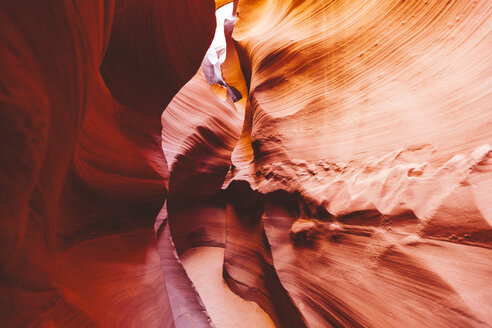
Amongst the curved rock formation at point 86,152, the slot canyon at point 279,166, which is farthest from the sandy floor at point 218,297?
the curved rock formation at point 86,152

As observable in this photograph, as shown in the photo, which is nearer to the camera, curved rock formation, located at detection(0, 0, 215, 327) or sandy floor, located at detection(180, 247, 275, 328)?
curved rock formation, located at detection(0, 0, 215, 327)

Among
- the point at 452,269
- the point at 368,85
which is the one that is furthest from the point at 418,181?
the point at 368,85

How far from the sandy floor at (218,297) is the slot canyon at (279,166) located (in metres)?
0.03

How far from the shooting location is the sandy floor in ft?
7.93

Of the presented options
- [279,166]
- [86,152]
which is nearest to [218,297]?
[279,166]

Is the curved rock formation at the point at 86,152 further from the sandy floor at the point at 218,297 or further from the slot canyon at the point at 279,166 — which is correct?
the sandy floor at the point at 218,297

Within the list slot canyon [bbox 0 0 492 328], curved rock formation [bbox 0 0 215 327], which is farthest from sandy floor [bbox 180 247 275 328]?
curved rock formation [bbox 0 0 215 327]

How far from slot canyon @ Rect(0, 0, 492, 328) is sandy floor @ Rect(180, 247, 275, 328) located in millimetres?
34

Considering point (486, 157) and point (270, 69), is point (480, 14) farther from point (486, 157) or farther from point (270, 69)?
point (270, 69)

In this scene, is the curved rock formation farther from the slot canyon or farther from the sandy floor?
the sandy floor

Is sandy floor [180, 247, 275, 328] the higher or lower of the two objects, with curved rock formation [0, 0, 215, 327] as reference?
lower

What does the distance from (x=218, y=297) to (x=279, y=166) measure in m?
1.87

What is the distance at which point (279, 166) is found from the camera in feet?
7.59

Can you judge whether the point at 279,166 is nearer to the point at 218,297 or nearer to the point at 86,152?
the point at 86,152
